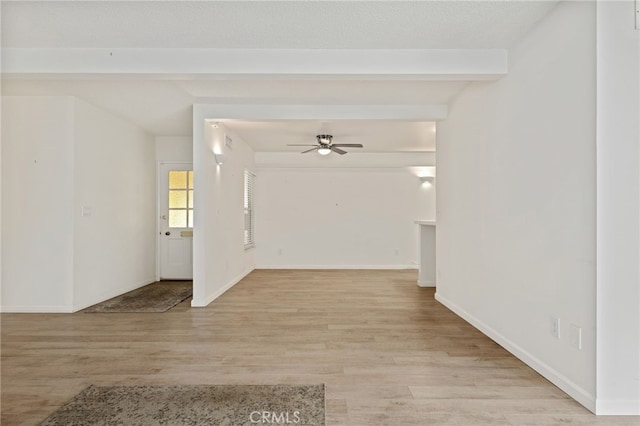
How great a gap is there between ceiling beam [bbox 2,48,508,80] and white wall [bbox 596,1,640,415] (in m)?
1.10

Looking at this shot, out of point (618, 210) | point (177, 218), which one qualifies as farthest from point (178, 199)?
point (618, 210)

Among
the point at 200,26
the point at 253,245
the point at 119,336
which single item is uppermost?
the point at 200,26

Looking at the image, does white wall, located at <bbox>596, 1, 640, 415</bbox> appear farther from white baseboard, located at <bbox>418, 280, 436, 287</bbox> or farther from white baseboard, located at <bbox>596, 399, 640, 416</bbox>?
white baseboard, located at <bbox>418, 280, 436, 287</bbox>

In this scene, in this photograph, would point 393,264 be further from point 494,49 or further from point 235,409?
point 235,409

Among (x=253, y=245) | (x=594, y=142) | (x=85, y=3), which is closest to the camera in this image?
(x=594, y=142)

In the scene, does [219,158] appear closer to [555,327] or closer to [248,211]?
[248,211]

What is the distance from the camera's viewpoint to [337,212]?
26.5 ft

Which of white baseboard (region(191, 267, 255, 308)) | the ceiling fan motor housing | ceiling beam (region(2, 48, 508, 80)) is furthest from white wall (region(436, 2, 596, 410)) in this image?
white baseboard (region(191, 267, 255, 308))

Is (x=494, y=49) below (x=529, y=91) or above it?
above

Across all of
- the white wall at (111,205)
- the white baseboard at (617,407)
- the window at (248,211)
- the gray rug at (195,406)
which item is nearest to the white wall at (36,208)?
the white wall at (111,205)

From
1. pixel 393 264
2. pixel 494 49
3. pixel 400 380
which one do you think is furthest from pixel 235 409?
pixel 393 264

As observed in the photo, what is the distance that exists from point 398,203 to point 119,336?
6097mm

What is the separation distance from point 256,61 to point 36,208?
3289mm

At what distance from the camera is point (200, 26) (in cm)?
266
